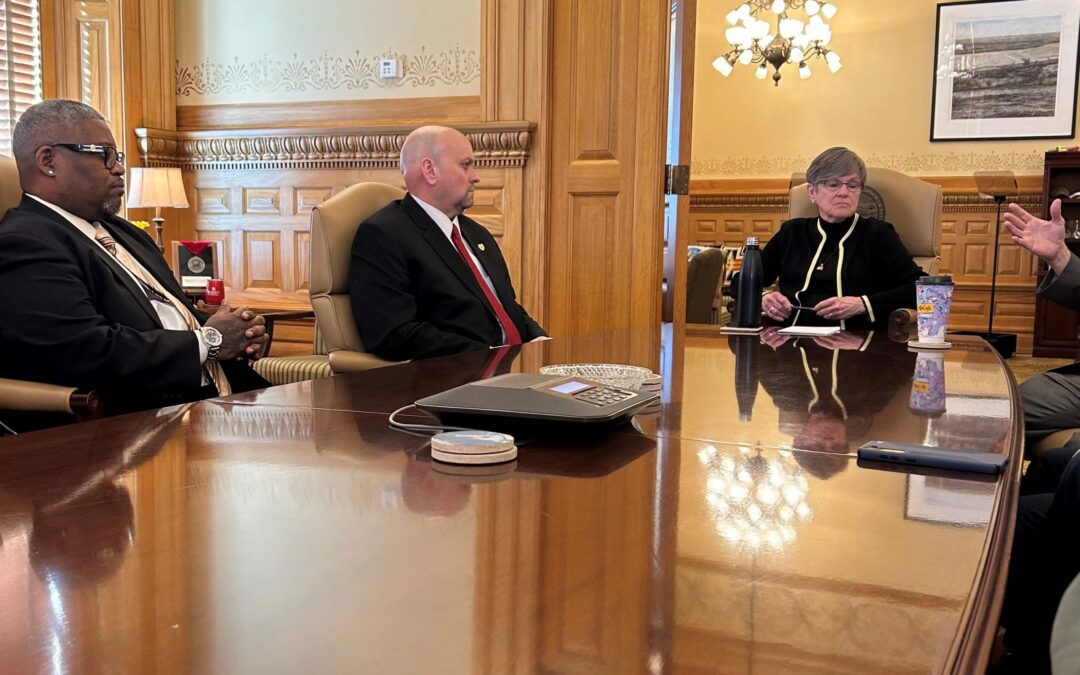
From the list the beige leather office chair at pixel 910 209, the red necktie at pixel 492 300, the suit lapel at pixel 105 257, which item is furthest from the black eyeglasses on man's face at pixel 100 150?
the beige leather office chair at pixel 910 209

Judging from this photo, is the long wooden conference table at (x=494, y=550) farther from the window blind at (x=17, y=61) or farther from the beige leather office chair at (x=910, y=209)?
the window blind at (x=17, y=61)

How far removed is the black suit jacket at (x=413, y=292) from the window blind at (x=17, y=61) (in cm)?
310

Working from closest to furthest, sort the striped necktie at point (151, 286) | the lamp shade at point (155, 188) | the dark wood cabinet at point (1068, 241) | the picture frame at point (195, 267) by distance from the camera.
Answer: the striped necktie at point (151, 286), the picture frame at point (195, 267), the lamp shade at point (155, 188), the dark wood cabinet at point (1068, 241)

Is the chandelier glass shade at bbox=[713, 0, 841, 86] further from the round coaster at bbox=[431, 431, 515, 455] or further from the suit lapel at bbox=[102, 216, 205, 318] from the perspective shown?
the round coaster at bbox=[431, 431, 515, 455]

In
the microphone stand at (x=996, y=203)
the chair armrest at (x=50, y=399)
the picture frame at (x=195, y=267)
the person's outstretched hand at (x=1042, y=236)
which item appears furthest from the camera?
the microphone stand at (x=996, y=203)

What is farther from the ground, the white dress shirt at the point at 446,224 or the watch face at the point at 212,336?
the white dress shirt at the point at 446,224

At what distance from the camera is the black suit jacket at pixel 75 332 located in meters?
1.89

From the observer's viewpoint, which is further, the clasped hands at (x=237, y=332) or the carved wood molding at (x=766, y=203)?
the carved wood molding at (x=766, y=203)

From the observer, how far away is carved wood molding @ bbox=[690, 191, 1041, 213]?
25.2 ft

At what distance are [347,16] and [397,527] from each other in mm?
4401

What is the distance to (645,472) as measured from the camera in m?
0.87

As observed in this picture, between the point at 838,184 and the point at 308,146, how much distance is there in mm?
2594

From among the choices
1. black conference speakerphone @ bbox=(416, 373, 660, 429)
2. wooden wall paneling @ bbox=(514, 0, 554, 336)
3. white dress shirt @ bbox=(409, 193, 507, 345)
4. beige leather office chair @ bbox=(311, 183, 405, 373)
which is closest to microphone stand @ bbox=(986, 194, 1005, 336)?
wooden wall paneling @ bbox=(514, 0, 554, 336)

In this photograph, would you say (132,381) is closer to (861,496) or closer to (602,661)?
(861,496)
